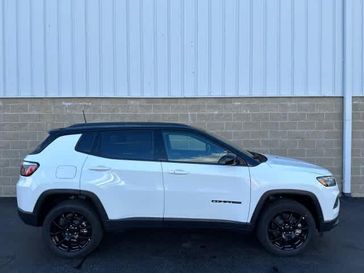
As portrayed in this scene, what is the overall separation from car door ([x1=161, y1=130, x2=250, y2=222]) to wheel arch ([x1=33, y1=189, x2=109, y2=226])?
2.75 ft

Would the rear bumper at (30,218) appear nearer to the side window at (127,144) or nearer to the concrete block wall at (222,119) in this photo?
the side window at (127,144)

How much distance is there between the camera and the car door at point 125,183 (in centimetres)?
580

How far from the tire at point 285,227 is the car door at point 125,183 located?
1334 millimetres

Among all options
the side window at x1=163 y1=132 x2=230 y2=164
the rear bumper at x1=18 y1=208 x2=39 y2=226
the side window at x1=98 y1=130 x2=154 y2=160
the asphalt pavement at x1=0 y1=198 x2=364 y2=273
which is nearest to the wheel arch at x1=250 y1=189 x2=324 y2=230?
the asphalt pavement at x1=0 y1=198 x2=364 y2=273

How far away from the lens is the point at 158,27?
373 inches

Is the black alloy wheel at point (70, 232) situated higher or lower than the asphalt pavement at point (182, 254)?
higher

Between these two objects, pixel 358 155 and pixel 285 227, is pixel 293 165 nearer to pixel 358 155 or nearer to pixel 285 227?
pixel 285 227

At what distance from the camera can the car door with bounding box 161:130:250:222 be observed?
5.81m

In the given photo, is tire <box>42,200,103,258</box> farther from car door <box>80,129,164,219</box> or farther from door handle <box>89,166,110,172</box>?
door handle <box>89,166,110,172</box>

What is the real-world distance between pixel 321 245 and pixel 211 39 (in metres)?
4.77

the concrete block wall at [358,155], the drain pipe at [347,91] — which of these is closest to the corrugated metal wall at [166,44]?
the drain pipe at [347,91]

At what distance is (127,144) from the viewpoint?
6012 mm

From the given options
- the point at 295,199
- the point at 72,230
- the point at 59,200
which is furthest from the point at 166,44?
the point at 72,230

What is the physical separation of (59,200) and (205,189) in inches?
73.5
